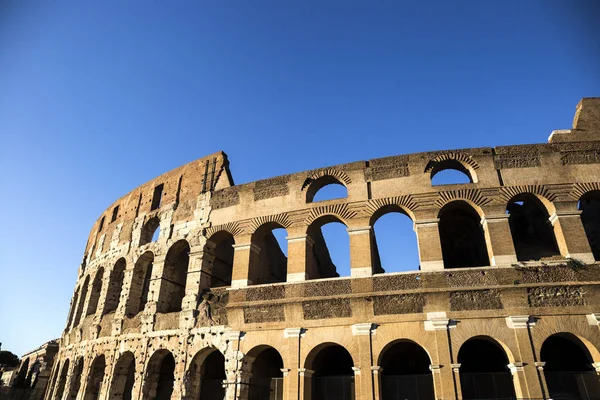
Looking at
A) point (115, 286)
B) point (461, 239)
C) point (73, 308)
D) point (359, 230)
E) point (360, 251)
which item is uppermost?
point (461, 239)

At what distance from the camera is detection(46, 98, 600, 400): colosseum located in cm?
1053

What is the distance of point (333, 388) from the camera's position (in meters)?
11.6

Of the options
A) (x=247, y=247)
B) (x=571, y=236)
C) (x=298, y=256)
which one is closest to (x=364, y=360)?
(x=298, y=256)

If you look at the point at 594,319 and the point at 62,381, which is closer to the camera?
the point at 594,319

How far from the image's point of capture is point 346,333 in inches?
451

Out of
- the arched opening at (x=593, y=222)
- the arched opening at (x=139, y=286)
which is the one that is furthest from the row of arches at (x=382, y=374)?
the arched opening at (x=593, y=222)

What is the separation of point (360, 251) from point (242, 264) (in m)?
4.03

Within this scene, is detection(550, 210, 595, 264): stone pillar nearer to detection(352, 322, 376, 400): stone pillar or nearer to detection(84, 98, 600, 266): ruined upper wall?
detection(84, 98, 600, 266): ruined upper wall

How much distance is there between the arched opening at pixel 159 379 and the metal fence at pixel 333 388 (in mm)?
5338

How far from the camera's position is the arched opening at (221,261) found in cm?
1495

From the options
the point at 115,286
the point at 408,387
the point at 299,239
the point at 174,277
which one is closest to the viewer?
the point at 408,387

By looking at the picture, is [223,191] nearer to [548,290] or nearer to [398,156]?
[398,156]

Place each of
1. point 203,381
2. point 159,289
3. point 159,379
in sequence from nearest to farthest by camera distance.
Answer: point 203,381 → point 159,379 → point 159,289

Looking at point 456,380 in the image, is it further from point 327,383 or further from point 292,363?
point 292,363
